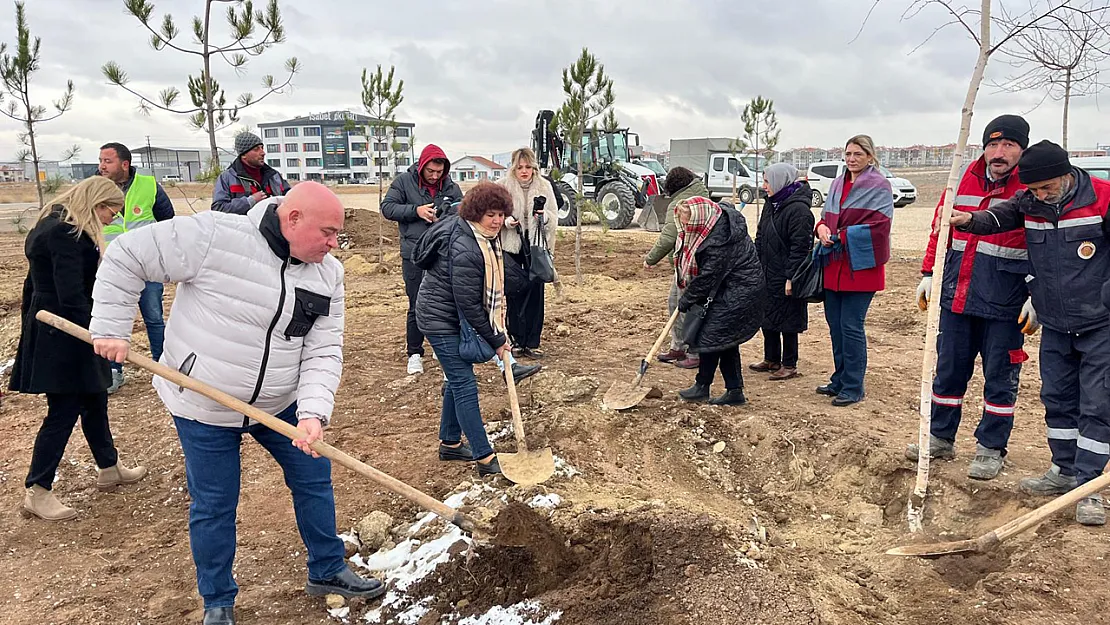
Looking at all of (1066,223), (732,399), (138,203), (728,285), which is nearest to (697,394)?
(732,399)

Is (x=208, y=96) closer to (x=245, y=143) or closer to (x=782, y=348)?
(x=245, y=143)

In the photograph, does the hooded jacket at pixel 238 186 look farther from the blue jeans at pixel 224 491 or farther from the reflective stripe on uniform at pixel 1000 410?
the reflective stripe on uniform at pixel 1000 410

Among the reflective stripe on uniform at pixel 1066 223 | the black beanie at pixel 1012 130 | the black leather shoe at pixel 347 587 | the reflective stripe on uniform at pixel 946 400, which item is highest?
the black beanie at pixel 1012 130

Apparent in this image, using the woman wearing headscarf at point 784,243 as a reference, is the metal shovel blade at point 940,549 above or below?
below

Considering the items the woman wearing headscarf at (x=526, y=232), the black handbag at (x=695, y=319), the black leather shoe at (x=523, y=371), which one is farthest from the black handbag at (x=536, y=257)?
the black handbag at (x=695, y=319)

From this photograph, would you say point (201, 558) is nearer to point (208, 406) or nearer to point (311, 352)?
point (208, 406)

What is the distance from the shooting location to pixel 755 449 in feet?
13.9

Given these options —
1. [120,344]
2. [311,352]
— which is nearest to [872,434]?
[311,352]

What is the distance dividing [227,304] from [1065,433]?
3.62 metres

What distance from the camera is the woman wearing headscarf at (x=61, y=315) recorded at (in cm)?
340

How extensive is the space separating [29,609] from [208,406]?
Answer: 133 centimetres

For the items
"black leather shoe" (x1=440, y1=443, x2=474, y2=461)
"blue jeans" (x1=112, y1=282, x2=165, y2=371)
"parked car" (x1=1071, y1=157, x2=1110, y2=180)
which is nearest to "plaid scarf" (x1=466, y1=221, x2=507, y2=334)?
"black leather shoe" (x1=440, y1=443, x2=474, y2=461)

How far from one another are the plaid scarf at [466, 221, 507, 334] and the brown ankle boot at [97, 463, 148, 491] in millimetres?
2194

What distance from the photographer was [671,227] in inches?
219
